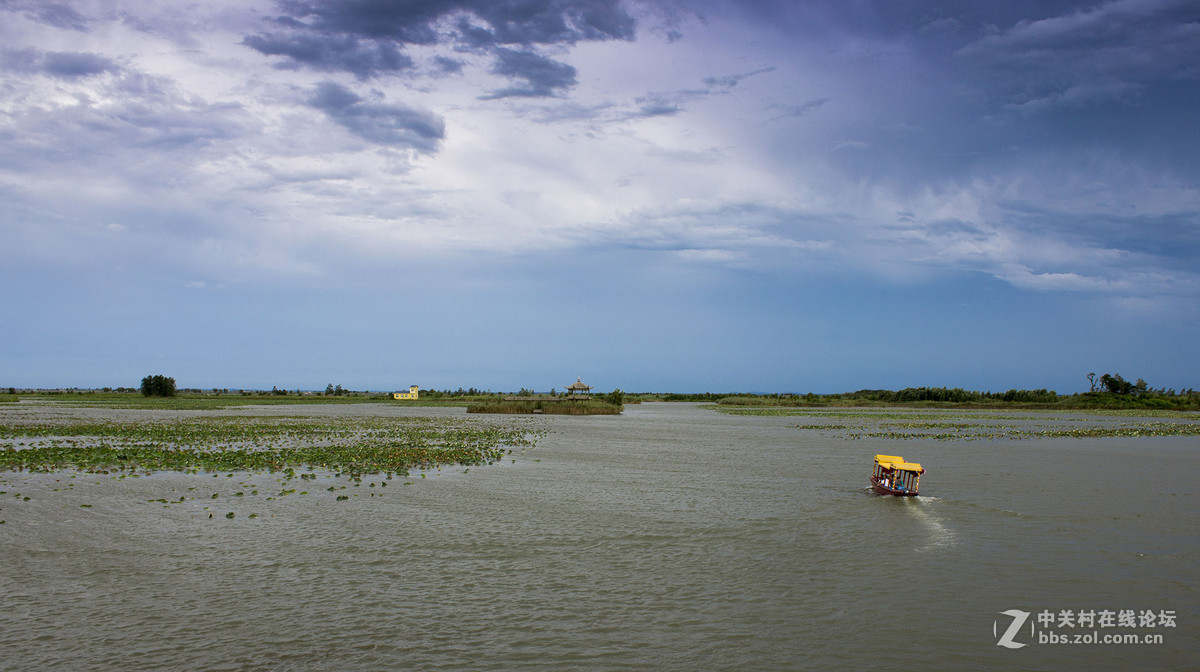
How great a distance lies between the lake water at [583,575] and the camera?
7.73 metres

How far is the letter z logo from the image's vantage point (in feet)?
26.5

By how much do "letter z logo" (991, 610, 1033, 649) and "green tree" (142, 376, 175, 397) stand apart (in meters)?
137

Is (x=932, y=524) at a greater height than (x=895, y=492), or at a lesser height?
lesser

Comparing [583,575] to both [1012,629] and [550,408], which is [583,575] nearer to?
[1012,629]

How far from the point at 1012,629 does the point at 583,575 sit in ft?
18.9

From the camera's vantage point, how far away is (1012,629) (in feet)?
28.0

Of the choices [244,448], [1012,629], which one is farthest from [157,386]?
[1012,629]

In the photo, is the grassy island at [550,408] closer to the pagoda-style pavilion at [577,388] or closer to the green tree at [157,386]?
the pagoda-style pavilion at [577,388]

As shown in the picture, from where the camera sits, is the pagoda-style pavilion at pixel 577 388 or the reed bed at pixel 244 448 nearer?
the reed bed at pixel 244 448

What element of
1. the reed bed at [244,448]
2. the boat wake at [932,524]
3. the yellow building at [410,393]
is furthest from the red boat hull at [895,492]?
the yellow building at [410,393]

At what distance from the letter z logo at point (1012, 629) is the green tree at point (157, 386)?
13655cm

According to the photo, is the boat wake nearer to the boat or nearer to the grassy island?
the boat

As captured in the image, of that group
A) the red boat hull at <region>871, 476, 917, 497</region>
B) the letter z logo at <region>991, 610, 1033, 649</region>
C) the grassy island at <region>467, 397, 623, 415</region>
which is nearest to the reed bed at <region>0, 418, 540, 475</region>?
the red boat hull at <region>871, 476, 917, 497</region>

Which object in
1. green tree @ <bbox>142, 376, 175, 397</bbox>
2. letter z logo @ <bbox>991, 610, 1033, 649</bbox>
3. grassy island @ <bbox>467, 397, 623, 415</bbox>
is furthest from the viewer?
green tree @ <bbox>142, 376, 175, 397</bbox>
